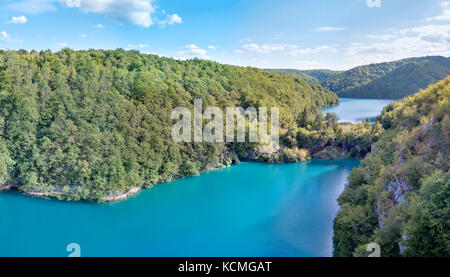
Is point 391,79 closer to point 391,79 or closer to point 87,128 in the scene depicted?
point 391,79

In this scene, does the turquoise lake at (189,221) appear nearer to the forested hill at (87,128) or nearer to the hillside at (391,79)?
the forested hill at (87,128)

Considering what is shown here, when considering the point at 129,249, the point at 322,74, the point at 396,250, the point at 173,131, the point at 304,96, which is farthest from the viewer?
the point at 322,74

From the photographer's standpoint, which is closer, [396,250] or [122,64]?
[396,250]

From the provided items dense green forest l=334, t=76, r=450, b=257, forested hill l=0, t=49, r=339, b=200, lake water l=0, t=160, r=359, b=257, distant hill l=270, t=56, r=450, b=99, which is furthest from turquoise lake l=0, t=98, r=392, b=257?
distant hill l=270, t=56, r=450, b=99

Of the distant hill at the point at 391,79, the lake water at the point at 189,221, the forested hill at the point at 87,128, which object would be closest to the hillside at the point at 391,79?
the distant hill at the point at 391,79

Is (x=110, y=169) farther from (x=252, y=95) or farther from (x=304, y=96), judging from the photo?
(x=304, y=96)

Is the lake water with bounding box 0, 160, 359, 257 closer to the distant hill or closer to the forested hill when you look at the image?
the forested hill
